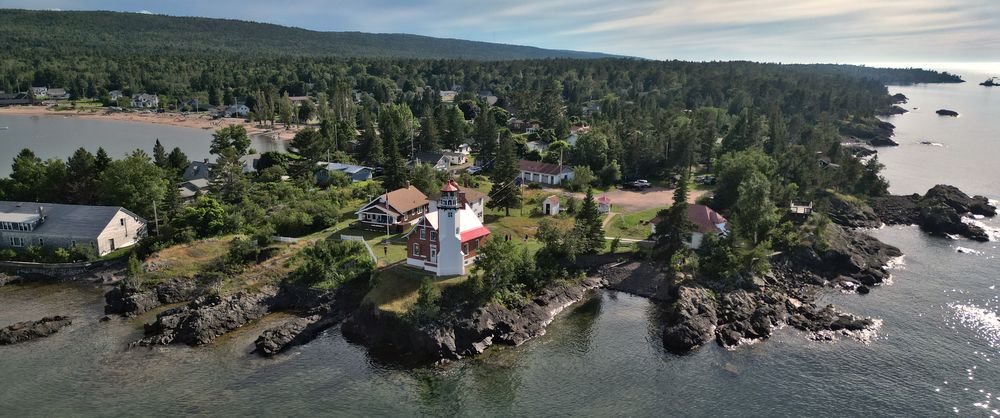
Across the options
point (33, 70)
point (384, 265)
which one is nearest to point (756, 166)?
point (384, 265)

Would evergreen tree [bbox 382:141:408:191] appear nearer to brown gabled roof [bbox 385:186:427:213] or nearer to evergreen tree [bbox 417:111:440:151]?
brown gabled roof [bbox 385:186:427:213]

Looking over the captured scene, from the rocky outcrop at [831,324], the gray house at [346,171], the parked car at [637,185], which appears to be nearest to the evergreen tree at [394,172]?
the gray house at [346,171]

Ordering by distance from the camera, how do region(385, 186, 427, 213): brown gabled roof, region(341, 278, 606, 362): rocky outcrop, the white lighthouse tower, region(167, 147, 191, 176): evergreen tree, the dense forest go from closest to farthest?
region(341, 278, 606, 362): rocky outcrop
the white lighthouse tower
the dense forest
region(385, 186, 427, 213): brown gabled roof
region(167, 147, 191, 176): evergreen tree

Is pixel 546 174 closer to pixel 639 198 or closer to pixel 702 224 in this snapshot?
pixel 639 198

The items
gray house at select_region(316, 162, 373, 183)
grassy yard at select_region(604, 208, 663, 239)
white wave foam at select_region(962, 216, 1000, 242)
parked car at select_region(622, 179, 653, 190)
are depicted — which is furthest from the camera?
parked car at select_region(622, 179, 653, 190)

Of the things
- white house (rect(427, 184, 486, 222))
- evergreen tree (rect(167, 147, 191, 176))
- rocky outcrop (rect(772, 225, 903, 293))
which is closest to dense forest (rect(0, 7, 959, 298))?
evergreen tree (rect(167, 147, 191, 176))

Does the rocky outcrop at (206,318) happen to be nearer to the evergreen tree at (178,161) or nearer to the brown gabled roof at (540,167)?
the evergreen tree at (178,161)

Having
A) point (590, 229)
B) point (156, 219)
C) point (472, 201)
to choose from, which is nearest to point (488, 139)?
point (472, 201)

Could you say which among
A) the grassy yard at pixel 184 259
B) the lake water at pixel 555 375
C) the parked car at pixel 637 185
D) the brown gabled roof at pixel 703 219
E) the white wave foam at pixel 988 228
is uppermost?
the brown gabled roof at pixel 703 219
